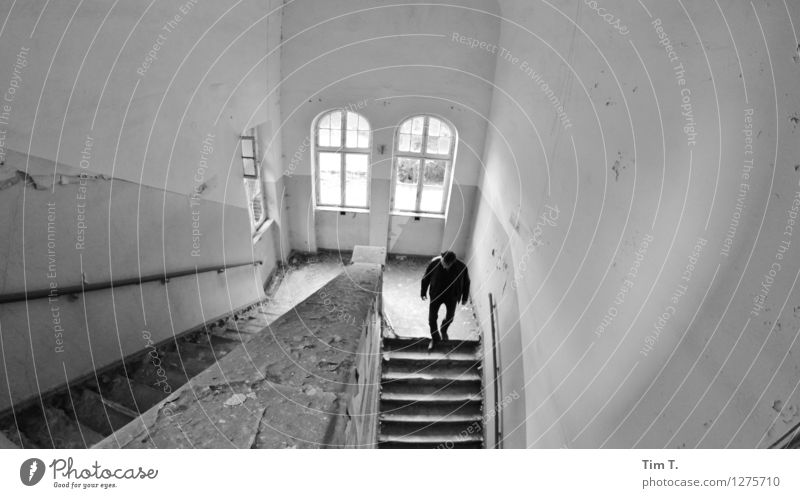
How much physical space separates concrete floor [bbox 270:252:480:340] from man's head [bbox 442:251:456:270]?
1.78 metres

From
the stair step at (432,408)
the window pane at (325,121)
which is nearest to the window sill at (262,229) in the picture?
the window pane at (325,121)

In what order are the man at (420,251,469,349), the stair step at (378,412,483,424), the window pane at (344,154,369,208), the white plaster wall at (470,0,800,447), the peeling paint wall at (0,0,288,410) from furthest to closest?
the window pane at (344,154,369,208) → the stair step at (378,412,483,424) → the man at (420,251,469,349) → the peeling paint wall at (0,0,288,410) → the white plaster wall at (470,0,800,447)

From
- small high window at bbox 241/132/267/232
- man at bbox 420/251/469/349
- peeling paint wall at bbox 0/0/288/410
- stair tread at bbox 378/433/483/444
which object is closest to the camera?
peeling paint wall at bbox 0/0/288/410

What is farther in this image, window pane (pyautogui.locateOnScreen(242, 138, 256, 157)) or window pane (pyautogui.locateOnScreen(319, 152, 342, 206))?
window pane (pyautogui.locateOnScreen(319, 152, 342, 206))

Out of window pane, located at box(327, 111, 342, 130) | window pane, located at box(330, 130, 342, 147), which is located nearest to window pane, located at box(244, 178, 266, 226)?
window pane, located at box(330, 130, 342, 147)

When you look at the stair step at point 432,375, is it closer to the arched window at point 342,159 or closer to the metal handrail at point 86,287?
the metal handrail at point 86,287

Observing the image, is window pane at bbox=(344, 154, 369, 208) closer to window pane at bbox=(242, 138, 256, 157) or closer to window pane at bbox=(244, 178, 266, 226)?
window pane at bbox=(244, 178, 266, 226)

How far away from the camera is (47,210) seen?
206 cm

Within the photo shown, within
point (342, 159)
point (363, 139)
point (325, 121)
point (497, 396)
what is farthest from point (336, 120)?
point (497, 396)

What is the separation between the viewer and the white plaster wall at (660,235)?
130 cm

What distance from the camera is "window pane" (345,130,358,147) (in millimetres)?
6059

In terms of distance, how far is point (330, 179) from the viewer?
6.44m
